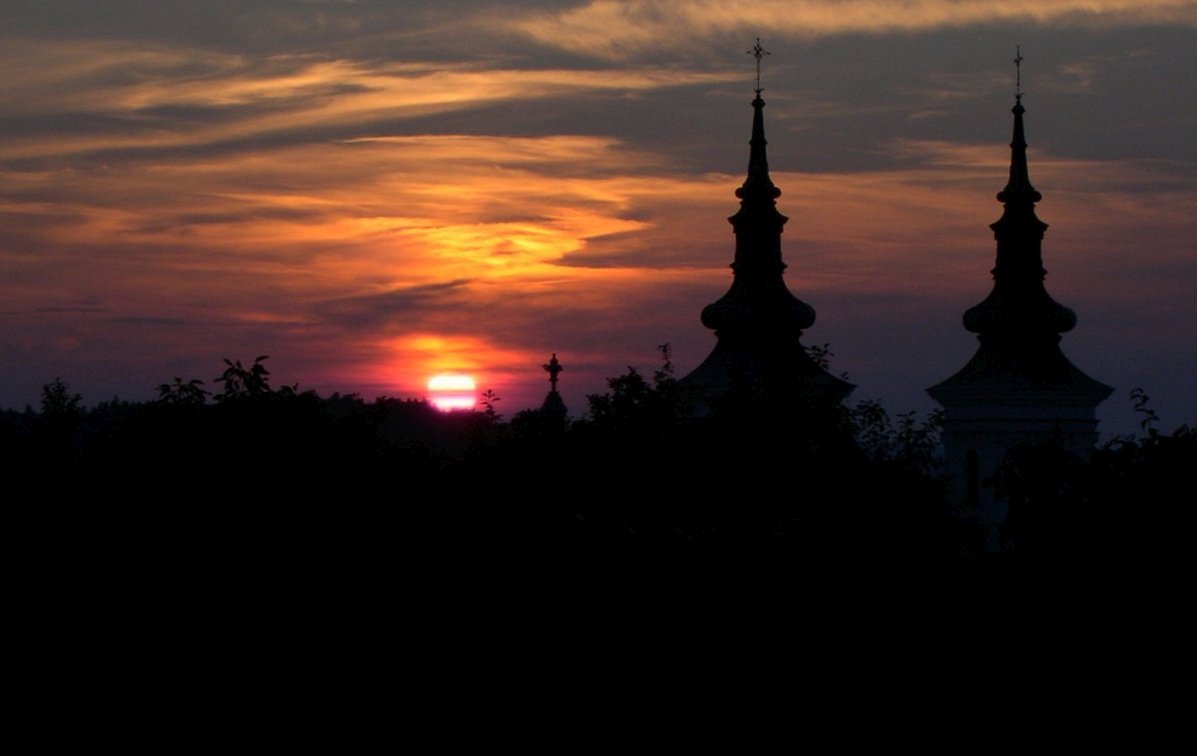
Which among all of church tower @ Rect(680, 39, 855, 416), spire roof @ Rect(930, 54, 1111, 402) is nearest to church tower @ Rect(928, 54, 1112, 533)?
spire roof @ Rect(930, 54, 1111, 402)

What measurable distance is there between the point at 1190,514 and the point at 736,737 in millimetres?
7016

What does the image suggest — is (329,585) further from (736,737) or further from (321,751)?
(736,737)

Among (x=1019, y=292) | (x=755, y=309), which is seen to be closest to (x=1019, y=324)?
(x=1019, y=292)

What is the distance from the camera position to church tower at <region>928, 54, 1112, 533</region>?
86.2 meters

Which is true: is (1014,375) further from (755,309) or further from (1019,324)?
(755,309)

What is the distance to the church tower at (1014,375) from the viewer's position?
8625 cm

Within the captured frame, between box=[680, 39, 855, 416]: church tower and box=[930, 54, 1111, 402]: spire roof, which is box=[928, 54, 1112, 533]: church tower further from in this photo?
box=[680, 39, 855, 416]: church tower

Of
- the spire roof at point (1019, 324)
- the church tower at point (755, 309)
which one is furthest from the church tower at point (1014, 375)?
the church tower at point (755, 309)

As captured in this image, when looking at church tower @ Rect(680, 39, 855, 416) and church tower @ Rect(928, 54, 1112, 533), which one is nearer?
church tower @ Rect(680, 39, 855, 416)

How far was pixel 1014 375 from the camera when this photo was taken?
86.6m

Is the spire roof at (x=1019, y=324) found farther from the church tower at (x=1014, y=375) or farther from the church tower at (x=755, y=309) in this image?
the church tower at (x=755, y=309)

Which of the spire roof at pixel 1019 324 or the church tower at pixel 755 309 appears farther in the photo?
the spire roof at pixel 1019 324

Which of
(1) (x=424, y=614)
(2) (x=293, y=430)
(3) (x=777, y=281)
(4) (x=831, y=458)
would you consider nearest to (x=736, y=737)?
(1) (x=424, y=614)

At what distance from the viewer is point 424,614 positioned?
853 inches
